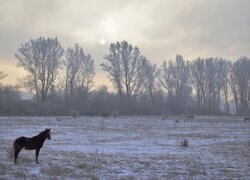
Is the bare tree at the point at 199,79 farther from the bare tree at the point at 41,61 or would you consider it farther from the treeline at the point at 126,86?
the bare tree at the point at 41,61

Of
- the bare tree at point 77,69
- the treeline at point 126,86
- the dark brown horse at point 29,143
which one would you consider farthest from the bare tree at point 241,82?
the dark brown horse at point 29,143

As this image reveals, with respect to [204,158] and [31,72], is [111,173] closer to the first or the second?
[204,158]

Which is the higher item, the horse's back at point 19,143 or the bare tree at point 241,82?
the bare tree at point 241,82

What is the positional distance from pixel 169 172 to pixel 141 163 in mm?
1974

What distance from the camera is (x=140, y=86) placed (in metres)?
78.2

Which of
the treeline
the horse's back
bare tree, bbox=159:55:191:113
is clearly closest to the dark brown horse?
the horse's back

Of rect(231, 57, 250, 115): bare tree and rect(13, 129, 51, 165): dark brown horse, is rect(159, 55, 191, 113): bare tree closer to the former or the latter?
rect(231, 57, 250, 115): bare tree

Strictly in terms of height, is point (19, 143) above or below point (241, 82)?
below

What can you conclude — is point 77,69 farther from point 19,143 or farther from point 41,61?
point 19,143

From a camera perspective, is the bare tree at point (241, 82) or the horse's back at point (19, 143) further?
the bare tree at point (241, 82)

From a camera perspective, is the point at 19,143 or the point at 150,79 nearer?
the point at 19,143

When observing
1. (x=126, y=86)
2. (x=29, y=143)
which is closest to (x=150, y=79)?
(x=126, y=86)

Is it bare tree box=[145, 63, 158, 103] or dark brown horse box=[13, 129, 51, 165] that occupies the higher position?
bare tree box=[145, 63, 158, 103]

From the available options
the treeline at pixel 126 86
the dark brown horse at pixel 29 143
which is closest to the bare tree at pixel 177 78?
the treeline at pixel 126 86
